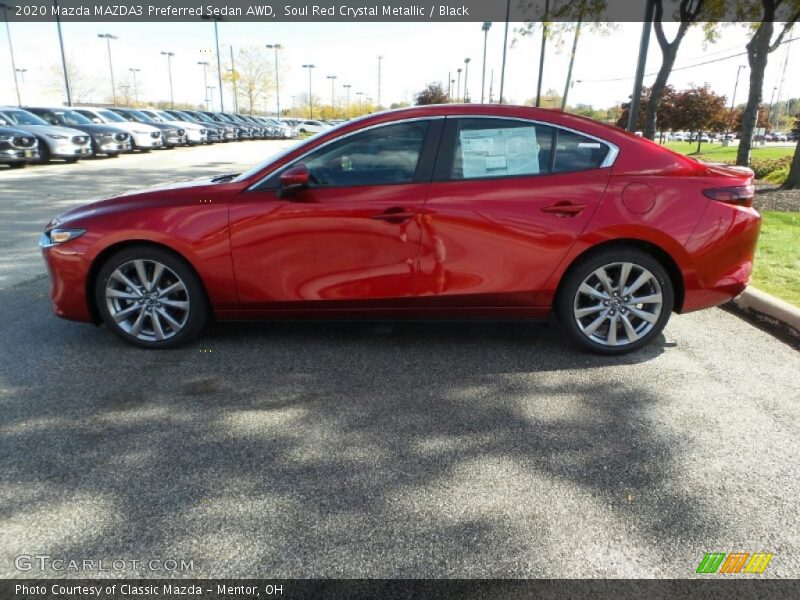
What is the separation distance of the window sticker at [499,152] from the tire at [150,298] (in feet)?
6.68

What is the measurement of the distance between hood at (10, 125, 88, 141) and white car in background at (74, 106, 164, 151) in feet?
13.6

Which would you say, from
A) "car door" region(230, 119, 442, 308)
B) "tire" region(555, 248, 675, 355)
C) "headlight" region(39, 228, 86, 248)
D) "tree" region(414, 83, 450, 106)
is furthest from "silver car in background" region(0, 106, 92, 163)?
"tree" region(414, 83, 450, 106)

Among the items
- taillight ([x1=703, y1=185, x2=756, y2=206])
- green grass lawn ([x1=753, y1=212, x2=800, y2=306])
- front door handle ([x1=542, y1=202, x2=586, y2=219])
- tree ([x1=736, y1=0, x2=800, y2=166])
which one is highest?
tree ([x1=736, y1=0, x2=800, y2=166])

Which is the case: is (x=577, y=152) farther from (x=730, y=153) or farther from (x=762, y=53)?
(x=730, y=153)

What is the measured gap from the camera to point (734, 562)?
2230mm

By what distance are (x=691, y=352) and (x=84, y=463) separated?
3927 mm

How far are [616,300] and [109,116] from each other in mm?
26966

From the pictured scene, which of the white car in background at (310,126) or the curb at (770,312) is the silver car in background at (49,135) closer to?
the curb at (770,312)

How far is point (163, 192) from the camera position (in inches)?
166

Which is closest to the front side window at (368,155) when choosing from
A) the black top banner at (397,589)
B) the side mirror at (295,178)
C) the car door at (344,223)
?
the car door at (344,223)

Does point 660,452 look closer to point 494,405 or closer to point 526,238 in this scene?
point 494,405

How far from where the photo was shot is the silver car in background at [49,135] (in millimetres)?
18984

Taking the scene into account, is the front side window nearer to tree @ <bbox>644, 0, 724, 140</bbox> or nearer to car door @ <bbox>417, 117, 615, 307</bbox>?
car door @ <bbox>417, 117, 615, 307</bbox>

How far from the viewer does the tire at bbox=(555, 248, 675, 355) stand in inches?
161
